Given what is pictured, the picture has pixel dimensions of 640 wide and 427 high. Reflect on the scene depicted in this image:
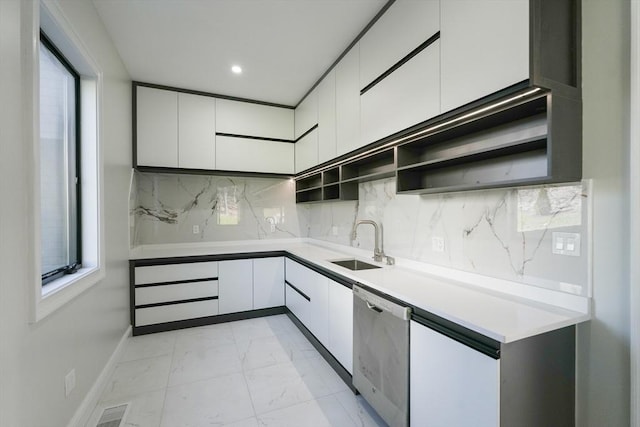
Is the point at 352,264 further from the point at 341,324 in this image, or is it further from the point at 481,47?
the point at 481,47

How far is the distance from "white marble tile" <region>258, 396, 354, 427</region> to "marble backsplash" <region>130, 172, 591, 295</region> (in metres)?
1.15

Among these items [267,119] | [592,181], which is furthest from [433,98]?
[267,119]

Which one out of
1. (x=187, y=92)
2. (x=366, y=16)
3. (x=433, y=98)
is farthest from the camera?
(x=187, y=92)

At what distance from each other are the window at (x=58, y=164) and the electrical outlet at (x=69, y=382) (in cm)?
52

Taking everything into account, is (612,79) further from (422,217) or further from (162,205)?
(162,205)

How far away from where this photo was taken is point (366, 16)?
80.0 inches

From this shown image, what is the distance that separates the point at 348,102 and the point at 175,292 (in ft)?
8.57

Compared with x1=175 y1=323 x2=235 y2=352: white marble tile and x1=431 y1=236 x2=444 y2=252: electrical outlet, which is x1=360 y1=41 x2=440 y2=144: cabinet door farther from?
x1=175 y1=323 x2=235 y2=352: white marble tile

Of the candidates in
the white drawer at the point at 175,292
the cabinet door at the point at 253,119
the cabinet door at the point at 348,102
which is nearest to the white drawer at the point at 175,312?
the white drawer at the point at 175,292

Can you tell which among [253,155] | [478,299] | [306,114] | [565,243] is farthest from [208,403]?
[306,114]

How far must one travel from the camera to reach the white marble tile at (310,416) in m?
1.68

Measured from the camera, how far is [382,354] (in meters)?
1.59

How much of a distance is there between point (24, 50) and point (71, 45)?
60 centimetres

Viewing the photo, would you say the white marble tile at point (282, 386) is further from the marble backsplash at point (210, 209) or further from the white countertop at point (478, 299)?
the marble backsplash at point (210, 209)
